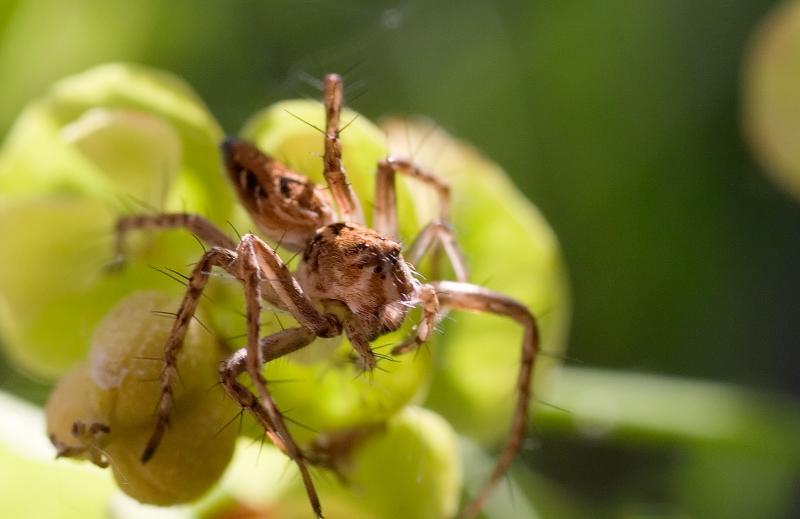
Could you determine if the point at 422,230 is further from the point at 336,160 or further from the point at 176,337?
the point at 176,337

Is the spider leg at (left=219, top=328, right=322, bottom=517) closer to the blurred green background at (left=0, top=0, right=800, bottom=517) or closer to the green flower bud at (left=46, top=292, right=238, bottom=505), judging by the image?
the green flower bud at (left=46, top=292, right=238, bottom=505)

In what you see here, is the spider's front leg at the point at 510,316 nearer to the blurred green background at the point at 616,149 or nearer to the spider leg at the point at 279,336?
the spider leg at the point at 279,336

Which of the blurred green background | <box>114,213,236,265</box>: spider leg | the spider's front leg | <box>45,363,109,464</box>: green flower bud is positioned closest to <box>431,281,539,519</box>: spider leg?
the spider's front leg

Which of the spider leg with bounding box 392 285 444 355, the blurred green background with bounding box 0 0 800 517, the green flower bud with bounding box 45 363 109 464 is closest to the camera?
the green flower bud with bounding box 45 363 109 464

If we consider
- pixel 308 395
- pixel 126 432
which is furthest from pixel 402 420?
pixel 126 432

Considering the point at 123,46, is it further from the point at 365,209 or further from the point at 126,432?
the point at 126,432

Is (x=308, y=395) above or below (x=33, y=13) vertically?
below

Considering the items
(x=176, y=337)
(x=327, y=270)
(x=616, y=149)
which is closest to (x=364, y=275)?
(x=327, y=270)

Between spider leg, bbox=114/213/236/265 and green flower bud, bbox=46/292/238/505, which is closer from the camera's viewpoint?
green flower bud, bbox=46/292/238/505
